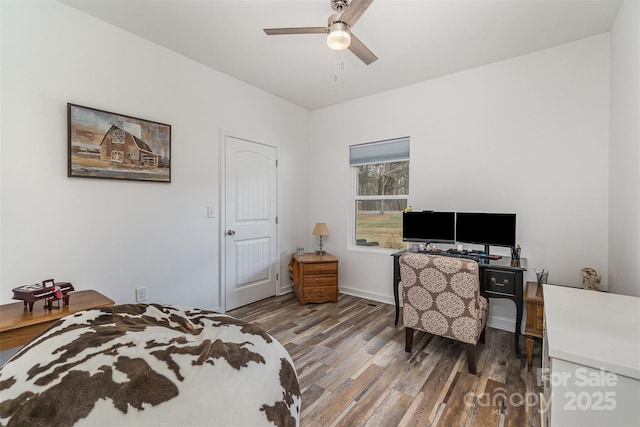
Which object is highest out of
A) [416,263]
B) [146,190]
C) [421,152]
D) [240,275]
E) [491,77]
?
[491,77]

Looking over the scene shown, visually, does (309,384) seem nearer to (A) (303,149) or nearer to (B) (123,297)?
(B) (123,297)

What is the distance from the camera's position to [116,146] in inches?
90.9

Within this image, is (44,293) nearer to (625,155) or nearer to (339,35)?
(339,35)

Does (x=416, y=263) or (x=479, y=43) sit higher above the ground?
(x=479, y=43)

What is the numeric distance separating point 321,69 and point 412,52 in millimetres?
935

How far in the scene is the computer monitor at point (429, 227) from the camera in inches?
112

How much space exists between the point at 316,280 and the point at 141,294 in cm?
187

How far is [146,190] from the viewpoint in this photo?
8.29 feet

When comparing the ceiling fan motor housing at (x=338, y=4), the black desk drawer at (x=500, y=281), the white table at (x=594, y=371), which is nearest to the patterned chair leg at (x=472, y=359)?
the black desk drawer at (x=500, y=281)

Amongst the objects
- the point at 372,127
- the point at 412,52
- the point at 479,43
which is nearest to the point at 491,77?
the point at 479,43

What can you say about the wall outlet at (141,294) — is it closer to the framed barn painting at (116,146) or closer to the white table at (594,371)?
the framed barn painting at (116,146)

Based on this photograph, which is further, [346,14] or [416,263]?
[416,263]

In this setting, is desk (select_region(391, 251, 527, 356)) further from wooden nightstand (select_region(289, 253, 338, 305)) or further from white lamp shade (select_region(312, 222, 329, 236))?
white lamp shade (select_region(312, 222, 329, 236))

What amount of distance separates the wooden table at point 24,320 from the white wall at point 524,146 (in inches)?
120
